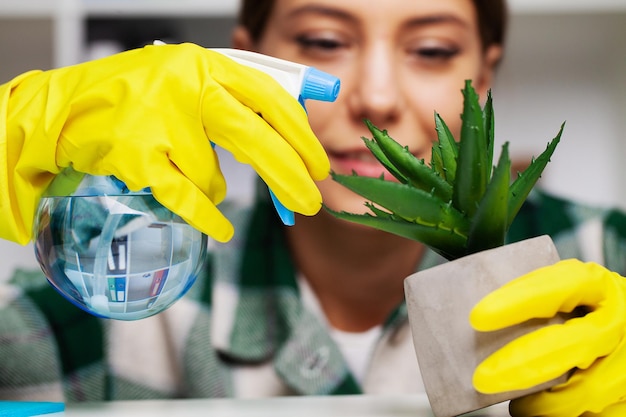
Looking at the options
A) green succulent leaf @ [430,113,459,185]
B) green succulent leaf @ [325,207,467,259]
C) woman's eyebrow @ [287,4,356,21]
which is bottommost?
green succulent leaf @ [325,207,467,259]

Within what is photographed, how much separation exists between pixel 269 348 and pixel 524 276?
93 centimetres

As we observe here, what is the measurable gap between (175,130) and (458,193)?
0.31 metres

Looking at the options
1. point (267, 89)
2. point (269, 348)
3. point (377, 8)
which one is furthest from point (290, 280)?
point (267, 89)

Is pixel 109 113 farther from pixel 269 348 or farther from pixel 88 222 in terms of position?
pixel 269 348

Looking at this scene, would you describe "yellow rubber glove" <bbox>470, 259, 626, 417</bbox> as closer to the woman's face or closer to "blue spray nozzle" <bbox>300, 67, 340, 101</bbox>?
"blue spray nozzle" <bbox>300, 67, 340, 101</bbox>

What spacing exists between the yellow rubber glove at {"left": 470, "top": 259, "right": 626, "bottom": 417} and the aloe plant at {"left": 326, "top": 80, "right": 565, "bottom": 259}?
0.07m

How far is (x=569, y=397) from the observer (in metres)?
0.60

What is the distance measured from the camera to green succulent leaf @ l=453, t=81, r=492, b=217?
1.92ft

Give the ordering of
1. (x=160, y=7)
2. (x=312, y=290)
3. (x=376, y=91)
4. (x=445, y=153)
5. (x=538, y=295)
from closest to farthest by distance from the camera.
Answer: (x=538, y=295)
(x=445, y=153)
(x=376, y=91)
(x=312, y=290)
(x=160, y=7)

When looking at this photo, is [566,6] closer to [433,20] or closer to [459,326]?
[433,20]

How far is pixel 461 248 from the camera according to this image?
0.64m

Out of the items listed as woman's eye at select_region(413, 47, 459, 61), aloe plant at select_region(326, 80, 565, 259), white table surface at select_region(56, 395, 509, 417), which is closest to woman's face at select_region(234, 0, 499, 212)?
woman's eye at select_region(413, 47, 459, 61)

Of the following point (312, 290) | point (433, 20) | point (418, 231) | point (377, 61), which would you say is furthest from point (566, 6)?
point (418, 231)

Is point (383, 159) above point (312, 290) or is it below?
above
